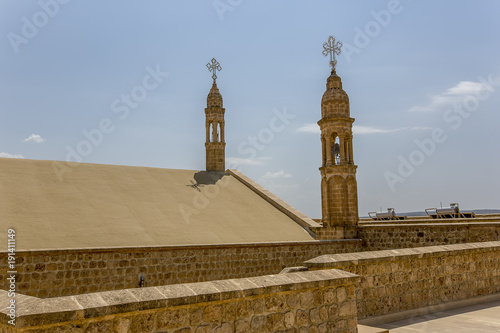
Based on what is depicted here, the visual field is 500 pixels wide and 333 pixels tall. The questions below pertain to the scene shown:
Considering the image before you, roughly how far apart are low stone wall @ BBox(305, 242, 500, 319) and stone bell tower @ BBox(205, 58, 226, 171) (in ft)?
63.7

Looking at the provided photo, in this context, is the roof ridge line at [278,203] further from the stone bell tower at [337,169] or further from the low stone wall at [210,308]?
the low stone wall at [210,308]

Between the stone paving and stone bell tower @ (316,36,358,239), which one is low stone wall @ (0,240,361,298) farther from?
the stone paving

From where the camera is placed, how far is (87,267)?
11594mm

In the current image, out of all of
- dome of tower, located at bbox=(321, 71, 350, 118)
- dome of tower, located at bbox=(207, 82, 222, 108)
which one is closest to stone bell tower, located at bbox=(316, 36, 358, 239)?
dome of tower, located at bbox=(321, 71, 350, 118)

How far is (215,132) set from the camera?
27.1 metres

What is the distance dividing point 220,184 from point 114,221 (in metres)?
9.37

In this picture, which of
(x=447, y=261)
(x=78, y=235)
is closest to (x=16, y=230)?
(x=78, y=235)

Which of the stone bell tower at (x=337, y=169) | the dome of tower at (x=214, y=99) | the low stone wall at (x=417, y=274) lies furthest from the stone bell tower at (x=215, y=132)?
the low stone wall at (x=417, y=274)

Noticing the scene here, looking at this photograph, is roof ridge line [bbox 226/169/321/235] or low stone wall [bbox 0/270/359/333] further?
roof ridge line [bbox 226/169/321/235]

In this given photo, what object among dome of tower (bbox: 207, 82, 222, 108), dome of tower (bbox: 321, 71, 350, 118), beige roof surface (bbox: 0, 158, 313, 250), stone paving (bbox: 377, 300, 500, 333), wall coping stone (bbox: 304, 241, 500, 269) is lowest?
stone paving (bbox: 377, 300, 500, 333)

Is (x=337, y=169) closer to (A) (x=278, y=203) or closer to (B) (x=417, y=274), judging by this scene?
(A) (x=278, y=203)

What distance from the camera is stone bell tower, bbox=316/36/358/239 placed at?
18.8 meters

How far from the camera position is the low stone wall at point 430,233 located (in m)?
13.8

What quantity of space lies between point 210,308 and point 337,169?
15.8 meters
